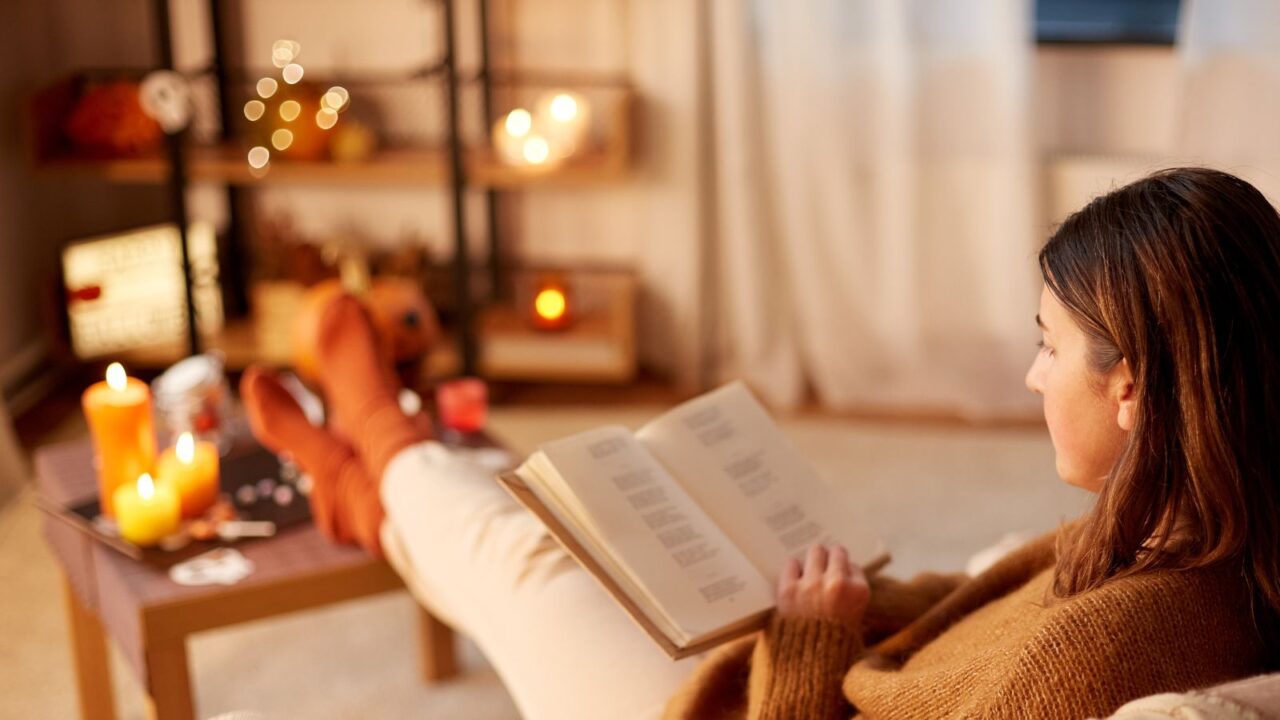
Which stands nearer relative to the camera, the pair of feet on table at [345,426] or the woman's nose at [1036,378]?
the woman's nose at [1036,378]

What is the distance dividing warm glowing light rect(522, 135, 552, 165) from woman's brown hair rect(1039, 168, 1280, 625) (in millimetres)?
2053

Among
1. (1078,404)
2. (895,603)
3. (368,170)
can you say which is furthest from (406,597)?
(1078,404)

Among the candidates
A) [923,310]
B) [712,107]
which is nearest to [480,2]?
[712,107]

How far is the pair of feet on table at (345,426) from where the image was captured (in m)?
1.71

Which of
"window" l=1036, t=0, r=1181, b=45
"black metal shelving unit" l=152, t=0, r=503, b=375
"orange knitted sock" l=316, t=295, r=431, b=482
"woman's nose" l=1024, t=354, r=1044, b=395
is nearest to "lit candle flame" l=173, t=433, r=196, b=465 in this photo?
"orange knitted sock" l=316, t=295, r=431, b=482

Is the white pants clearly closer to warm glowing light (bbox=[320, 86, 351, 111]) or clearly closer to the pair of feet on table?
the pair of feet on table

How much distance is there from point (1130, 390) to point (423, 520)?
849mm

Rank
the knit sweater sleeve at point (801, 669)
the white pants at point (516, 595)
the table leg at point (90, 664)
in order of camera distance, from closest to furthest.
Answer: the knit sweater sleeve at point (801, 669) → the white pants at point (516, 595) → the table leg at point (90, 664)

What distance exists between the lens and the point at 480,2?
2980 millimetres

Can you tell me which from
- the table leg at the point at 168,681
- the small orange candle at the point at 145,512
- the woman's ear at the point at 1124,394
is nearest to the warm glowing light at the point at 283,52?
the small orange candle at the point at 145,512

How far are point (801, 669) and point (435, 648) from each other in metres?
0.92

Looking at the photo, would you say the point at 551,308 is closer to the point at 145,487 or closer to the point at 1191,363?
the point at 145,487

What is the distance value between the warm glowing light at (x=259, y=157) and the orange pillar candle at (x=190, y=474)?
131 centimetres

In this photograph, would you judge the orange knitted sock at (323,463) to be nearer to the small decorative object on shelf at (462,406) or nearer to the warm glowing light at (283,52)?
the small decorative object on shelf at (462,406)
